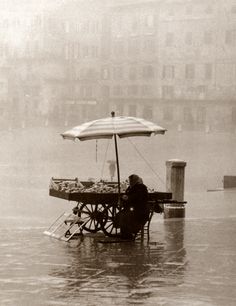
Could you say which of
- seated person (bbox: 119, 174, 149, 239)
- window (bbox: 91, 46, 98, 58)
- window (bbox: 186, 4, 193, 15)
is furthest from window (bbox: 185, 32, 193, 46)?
seated person (bbox: 119, 174, 149, 239)

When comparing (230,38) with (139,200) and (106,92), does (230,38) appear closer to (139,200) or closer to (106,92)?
(106,92)

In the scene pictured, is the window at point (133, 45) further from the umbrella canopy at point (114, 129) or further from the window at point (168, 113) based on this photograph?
the umbrella canopy at point (114, 129)

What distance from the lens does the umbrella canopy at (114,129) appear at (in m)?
9.61

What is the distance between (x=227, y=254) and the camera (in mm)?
8609

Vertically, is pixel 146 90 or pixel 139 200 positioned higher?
pixel 146 90

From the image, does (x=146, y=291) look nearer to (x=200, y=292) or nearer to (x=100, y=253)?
(x=200, y=292)

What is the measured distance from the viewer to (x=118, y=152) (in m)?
45.2

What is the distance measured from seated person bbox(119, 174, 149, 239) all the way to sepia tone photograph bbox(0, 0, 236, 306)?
14mm

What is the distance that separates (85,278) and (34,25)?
186 ft

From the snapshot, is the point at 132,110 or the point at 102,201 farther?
the point at 132,110

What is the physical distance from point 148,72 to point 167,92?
216 centimetres

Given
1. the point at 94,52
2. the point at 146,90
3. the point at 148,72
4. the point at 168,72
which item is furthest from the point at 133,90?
the point at 94,52

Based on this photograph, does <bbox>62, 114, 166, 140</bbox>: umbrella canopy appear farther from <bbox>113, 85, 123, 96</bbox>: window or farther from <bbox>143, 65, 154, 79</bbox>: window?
<bbox>143, 65, 154, 79</bbox>: window

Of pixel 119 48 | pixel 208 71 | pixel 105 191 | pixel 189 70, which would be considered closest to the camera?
pixel 105 191
